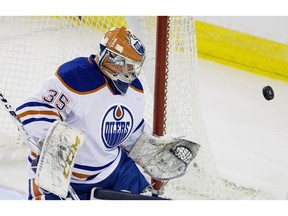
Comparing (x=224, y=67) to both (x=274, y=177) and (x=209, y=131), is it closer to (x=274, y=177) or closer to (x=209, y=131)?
(x=209, y=131)

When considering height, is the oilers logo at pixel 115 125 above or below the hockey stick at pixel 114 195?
above

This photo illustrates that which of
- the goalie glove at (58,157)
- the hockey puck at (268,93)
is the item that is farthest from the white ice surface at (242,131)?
the goalie glove at (58,157)

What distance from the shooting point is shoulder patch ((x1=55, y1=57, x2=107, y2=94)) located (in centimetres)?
221

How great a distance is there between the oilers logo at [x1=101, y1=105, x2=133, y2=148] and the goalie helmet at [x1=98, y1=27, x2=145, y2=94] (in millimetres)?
71

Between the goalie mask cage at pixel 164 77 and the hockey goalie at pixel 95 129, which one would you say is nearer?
the hockey goalie at pixel 95 129

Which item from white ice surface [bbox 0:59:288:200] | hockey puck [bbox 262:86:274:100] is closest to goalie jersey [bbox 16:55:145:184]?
white ice surface [bbox 0:59:288:200]

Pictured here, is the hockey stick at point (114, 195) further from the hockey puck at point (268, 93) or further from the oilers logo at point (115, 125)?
the hockey puck at point (268, 93)

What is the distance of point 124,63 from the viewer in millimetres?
2283

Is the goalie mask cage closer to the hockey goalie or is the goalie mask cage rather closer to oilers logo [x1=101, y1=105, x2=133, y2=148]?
the hockey goalie

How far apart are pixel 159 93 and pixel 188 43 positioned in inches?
9.6

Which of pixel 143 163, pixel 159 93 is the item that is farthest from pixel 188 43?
pixel 143 163

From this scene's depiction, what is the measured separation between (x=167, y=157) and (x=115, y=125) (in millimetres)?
330

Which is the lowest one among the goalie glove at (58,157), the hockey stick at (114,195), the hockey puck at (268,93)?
the hockey stick at (114,195)

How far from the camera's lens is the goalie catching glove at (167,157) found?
100.0 inches
